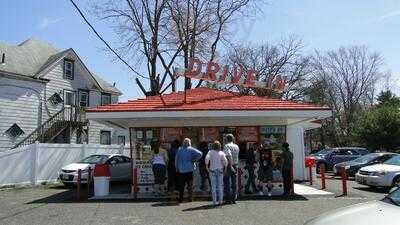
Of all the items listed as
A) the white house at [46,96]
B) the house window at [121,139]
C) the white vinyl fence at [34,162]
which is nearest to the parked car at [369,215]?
the white vinyl fence at [34,162]

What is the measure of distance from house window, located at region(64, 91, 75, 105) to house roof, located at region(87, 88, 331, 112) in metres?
17.9

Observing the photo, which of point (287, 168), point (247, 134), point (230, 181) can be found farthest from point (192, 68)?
point (230, 181)

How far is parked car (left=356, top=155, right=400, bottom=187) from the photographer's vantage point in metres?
20.3

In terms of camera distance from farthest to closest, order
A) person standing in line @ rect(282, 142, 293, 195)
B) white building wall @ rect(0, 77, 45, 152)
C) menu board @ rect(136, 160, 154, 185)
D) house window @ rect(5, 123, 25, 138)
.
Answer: house window @ rect(5, 123, 25, 138)
white building wall @ rect(0, 77, 45, 152)
menu board @ rect(136, 160, 154, 185)
person standing in line @ rect(282, 142, 293, 195)

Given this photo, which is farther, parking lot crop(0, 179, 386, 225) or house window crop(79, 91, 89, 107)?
house window crop(79, 91, 89, 107)

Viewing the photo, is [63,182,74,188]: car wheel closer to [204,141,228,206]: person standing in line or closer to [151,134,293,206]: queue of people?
[151,134,293,206]: queue of people

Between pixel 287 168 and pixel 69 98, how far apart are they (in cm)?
2340

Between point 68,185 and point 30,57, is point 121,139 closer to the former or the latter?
point 30,57

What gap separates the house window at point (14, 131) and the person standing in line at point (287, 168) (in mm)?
20184

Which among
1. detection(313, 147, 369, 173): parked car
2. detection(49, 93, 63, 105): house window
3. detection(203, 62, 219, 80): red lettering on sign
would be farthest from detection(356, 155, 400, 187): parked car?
detection(49, 93, 63, 105): house window

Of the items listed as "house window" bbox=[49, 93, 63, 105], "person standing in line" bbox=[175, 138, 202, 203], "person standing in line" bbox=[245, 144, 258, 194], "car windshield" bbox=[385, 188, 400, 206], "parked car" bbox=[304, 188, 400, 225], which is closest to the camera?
"parked car" bbox=[304, 188, 400, 225]

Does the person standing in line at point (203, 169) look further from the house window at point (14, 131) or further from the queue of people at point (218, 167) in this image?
the house window at point (14, 131)

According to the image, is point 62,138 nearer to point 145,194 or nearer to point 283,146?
point 145,194

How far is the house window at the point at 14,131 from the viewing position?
106 ft
